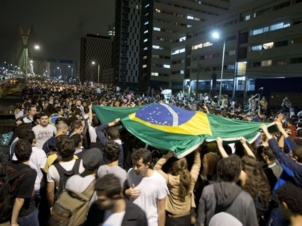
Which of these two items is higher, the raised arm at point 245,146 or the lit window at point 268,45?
the lit window at point 268,45

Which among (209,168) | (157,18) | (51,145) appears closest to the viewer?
(209,168)

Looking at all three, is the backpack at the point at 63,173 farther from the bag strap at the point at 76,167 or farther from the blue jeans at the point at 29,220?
the blue jeans at the point at 29,220

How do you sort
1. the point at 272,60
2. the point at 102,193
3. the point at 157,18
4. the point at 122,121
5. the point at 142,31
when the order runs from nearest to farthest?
the point at 102,193 < the point at 122,121 < the point at 272,60 < the point at 157,18 < the point at 142,31

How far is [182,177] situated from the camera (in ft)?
13.0

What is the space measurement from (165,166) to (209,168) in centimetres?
78

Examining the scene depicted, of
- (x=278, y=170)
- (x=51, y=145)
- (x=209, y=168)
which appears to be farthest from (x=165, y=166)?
(x=51, y=145)

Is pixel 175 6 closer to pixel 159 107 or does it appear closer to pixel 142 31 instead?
pixel 142 31

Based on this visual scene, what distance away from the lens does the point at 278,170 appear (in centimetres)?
464

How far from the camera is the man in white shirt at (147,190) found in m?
3.47

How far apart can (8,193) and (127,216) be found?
164 centimetres

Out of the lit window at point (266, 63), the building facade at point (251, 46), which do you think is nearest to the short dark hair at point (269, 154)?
the building facade at point (251, 46)

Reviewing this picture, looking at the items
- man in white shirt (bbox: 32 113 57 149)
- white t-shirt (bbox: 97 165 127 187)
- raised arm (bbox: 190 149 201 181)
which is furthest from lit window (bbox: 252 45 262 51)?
white t-shirt (bbox: 97 165 127 187)

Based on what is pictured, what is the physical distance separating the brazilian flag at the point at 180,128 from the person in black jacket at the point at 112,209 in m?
2.06

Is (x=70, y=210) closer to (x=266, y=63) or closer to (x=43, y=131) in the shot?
(x=43, y=131)
